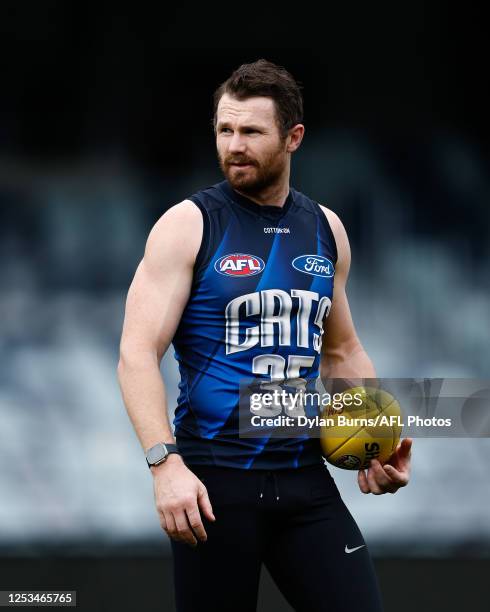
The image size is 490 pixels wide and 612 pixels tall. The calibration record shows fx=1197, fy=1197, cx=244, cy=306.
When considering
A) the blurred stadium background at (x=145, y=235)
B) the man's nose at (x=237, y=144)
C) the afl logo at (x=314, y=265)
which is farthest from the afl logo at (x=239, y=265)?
the blurred stadium background at (x=145, y=235)

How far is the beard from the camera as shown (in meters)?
3.48

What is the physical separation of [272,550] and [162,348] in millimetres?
678

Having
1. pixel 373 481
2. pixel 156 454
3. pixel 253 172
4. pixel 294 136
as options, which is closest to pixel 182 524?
pixel 156 454

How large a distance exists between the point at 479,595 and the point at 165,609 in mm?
1634

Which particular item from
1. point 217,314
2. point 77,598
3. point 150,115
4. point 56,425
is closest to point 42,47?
point 150,115

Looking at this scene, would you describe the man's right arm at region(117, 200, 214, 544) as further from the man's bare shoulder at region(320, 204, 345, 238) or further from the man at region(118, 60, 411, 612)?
the man's bare shoulder at region(320, 204, 345, 238)

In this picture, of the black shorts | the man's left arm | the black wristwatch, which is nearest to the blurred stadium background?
the man's left arm

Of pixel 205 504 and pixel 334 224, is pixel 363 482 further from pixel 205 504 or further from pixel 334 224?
pixel 334 224

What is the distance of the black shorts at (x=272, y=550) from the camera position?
3.36 meters

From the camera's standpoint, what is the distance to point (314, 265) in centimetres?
358

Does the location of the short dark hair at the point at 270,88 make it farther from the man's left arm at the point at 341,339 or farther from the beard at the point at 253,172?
the man's left arm at the point at 341,339

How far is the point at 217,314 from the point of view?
135 inches

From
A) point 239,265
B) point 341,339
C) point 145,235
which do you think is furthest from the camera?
point 145,235

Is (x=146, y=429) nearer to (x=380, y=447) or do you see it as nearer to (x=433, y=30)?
(x=380, y=447)
